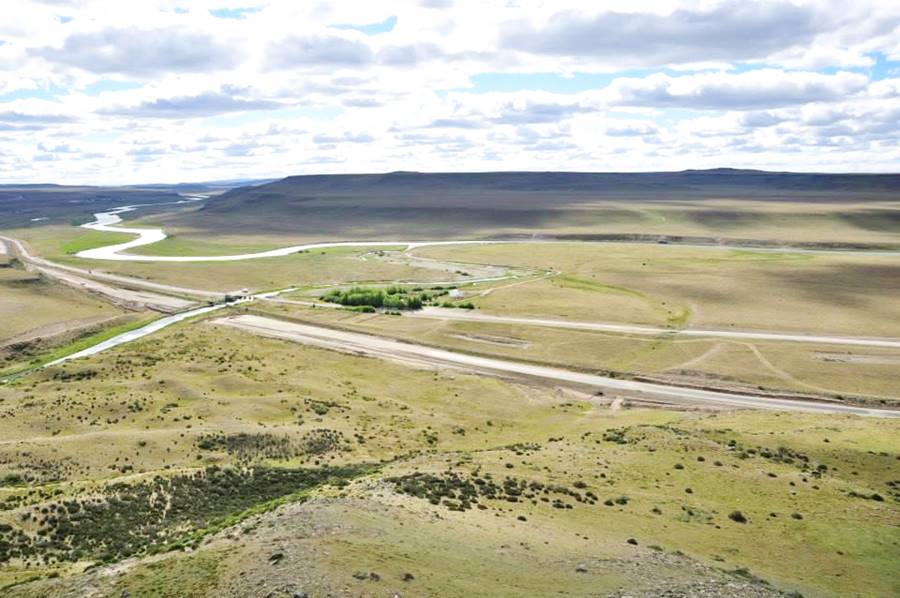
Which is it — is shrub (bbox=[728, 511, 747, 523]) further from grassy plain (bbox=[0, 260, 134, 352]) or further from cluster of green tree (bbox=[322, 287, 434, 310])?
grassy plain (bbox=[0, 260, 134, 352])

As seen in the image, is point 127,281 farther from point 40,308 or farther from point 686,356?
point 686,356

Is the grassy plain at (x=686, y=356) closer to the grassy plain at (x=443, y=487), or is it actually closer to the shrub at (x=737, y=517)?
the grassy plain at (x=443, y=487)

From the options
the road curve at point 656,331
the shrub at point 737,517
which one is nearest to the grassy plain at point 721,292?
the road curve at point 656,331

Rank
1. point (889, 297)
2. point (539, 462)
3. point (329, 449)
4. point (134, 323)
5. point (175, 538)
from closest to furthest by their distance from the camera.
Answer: point (175, 538)
point (539, 462)
point (329, 449)
point (134, 323)
point (889, 297)

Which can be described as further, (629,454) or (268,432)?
(268,432)

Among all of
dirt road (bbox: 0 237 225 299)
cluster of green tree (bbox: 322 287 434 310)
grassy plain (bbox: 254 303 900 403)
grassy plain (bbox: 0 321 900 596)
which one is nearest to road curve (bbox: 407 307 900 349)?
grassy plain (bbox: 254 303 900 403)

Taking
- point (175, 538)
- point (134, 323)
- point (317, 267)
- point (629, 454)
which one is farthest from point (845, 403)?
point (317, 267)

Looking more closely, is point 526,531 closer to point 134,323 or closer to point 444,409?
point 444,409
